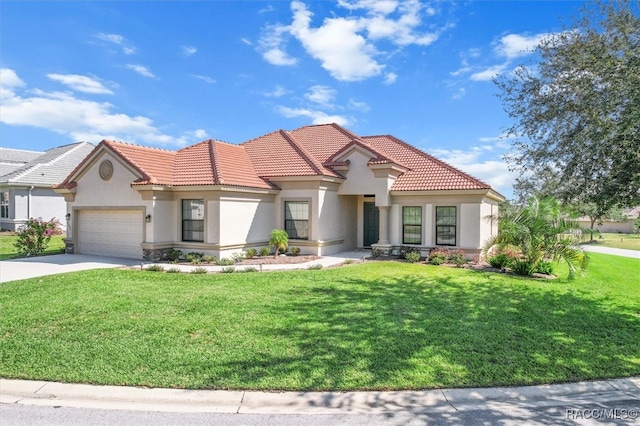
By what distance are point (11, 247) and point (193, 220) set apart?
12.8 m

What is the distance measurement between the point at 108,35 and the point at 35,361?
12.5 m

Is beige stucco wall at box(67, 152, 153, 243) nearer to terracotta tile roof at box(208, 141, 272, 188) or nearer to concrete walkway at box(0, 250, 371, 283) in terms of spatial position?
concrete walkway at box(0, 250, 371, 283)

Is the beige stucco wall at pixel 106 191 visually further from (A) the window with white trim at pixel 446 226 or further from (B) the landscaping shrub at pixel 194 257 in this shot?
(A) the window with white trim at pixel 446 226

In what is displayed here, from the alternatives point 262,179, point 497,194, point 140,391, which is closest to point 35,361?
point 140,391

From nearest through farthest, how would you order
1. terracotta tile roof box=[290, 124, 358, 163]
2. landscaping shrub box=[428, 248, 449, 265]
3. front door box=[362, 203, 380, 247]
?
1. landscaping shrub box=[428, 248, 449, 265]
2. front door box=[362, 203, 380, 247]
3. terracotta tile roof box=[290, 124, 358, 163]

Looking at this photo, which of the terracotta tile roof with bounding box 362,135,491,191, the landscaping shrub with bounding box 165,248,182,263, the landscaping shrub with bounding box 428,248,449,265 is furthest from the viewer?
the terracotta tile roof with bounding box 362,135,491,191

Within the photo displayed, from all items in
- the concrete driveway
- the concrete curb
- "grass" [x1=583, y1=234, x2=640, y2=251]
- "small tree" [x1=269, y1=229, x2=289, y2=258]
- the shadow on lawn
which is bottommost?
"grass" [x1=583, y1=234, x2=640, y2=251]

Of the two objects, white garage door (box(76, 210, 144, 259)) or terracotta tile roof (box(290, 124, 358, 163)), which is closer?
white garage door (box(76, 210, 144, 259))

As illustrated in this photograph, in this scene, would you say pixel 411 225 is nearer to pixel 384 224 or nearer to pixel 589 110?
pixel 384 224

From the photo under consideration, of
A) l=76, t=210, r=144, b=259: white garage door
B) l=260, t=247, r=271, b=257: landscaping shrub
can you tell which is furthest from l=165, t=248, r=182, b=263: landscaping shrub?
l=260, t=247, r=271, b=257: landscaping shrub

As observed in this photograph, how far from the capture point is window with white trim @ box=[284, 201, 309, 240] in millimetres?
18734

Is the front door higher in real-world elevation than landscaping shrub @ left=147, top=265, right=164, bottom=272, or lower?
higher

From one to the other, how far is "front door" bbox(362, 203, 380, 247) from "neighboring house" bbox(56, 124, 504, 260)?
0.93 metres

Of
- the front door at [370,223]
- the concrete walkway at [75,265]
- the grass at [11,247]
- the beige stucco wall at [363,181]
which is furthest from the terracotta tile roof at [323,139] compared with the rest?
the grass at [11,247]
